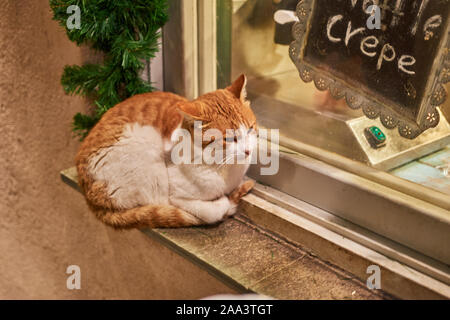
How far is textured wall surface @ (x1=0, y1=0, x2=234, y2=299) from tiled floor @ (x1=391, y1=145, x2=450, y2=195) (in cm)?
49

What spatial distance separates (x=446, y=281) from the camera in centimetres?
79

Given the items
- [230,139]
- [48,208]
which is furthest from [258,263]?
[48,208]

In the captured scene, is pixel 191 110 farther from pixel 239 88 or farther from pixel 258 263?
pixel 258 263

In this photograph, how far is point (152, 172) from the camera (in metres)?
0.97

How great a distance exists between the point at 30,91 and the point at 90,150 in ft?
1.73

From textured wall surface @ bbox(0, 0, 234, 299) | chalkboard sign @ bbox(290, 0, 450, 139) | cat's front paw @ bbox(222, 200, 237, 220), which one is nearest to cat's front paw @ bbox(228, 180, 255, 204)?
cat's front paw @ bbox(222, 200, 237, 220)

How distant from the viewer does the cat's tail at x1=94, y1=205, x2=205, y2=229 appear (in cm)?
98

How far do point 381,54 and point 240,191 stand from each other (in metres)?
0.46

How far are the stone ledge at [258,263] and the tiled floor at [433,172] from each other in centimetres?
24

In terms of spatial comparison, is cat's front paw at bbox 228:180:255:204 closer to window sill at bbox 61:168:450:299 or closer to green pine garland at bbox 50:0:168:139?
window sill at bbox 61:168:450:299

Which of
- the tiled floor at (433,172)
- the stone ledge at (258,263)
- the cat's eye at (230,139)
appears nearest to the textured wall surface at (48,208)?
the stone ledge at (258,263)

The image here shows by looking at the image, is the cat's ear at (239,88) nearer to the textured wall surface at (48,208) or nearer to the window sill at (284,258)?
the window sill at (284,258)
